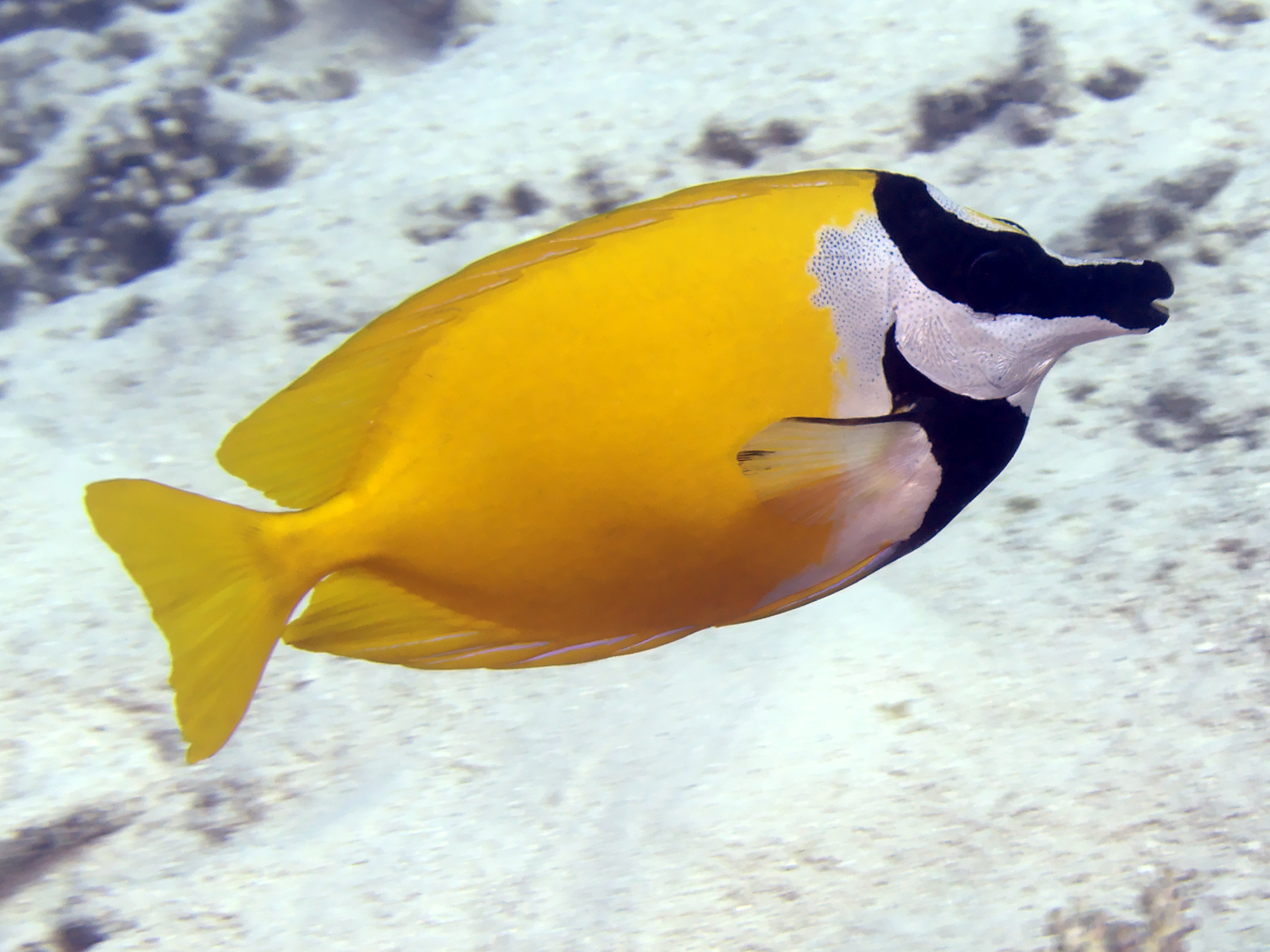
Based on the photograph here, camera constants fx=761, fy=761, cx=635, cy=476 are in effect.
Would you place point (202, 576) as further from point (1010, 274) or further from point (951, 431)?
point (1010, 274)

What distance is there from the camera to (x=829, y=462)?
0.78 meters

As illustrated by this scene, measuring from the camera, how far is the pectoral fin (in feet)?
2.52

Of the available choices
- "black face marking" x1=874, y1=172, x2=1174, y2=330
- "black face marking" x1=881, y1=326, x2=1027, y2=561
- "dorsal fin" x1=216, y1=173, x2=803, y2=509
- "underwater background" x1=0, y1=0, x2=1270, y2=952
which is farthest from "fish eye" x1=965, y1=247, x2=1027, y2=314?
"underwater background" x1=0, y1=0, x2=1270, y2=952

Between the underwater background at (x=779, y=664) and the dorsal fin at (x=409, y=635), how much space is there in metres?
0.76

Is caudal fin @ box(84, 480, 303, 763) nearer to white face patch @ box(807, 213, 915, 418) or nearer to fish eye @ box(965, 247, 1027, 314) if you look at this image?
white face patch @ box(807, 213, 915, 418)

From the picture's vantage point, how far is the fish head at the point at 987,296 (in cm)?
84

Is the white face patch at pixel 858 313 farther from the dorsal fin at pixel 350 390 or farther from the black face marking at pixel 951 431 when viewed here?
the dorsal fin at pixel 350 390

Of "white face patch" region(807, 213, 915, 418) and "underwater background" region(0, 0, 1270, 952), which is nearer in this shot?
"white face patch" region(807, 213, 915, 418)

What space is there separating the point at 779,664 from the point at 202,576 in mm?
1248

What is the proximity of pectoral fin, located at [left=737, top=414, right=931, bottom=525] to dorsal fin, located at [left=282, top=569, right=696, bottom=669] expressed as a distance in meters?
0.24

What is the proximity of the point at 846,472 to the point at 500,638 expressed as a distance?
0.43m

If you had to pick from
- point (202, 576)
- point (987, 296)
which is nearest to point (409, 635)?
point (202, 576)

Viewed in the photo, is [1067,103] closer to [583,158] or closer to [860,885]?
[583,158]

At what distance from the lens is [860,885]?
1.34 m
